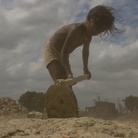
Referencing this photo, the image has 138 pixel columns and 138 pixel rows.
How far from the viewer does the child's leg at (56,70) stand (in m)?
4.75

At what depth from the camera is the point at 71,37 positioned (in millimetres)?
4406

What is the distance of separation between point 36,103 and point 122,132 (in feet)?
55.2

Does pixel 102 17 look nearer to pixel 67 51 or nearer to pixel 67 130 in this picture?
pixel 67 51

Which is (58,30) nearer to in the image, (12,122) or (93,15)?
(93,15)

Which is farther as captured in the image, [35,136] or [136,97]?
[136,97]

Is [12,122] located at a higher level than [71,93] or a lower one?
lower

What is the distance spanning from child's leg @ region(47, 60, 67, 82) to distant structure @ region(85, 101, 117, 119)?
16927 mm

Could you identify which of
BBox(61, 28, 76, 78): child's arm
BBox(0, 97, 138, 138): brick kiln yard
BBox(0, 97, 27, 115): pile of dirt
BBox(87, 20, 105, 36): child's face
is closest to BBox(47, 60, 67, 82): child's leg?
BBox(61, 28, 76, 78): child's arm

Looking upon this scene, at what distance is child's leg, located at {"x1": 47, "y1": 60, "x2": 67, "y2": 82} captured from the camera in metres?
4.75

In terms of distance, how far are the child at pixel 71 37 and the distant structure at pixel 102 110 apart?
16955mm

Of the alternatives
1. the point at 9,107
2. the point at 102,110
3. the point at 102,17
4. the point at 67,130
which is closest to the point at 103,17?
the point at 102,17

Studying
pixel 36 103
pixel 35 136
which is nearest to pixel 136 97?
pixel 36 103

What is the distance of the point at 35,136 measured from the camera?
3.01 metres

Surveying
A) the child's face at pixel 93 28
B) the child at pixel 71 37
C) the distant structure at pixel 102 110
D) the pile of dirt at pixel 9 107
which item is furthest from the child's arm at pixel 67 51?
the distant structure at pixel 102 110
